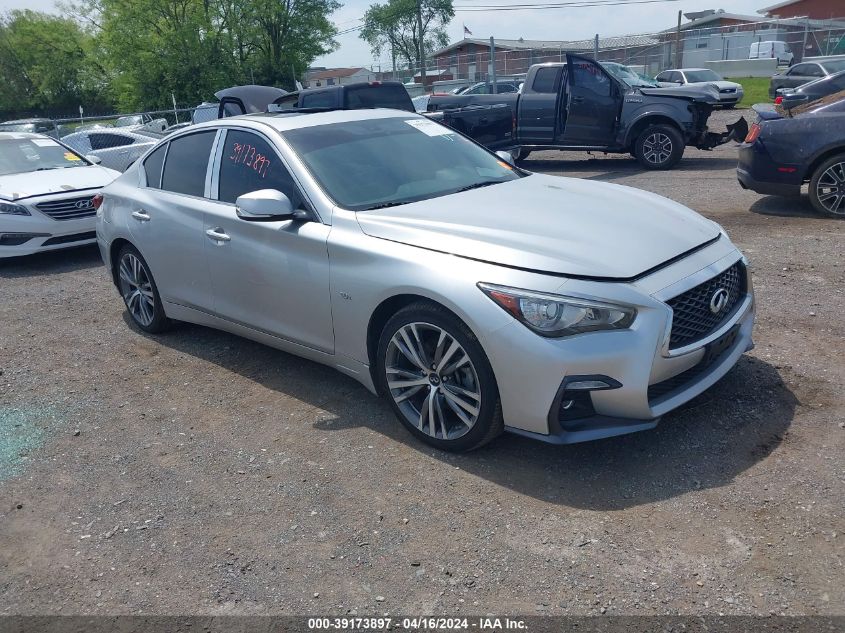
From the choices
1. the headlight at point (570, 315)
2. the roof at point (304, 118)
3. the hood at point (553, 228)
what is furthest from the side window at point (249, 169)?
the headlight at point (570, 315)

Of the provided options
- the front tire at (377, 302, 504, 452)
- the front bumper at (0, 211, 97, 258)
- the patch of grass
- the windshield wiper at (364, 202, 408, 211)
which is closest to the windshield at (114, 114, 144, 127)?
the front bumper at (0, 211, 97, 258)

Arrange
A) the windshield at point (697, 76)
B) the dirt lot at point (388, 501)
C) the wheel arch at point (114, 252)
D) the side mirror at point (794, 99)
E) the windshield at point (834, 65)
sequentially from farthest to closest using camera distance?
the windshield at point (697, 76)
the windshield at point (834, 65)
the side mirror at point (794, 99)
the wheel arch at point (114, 252)
the dirt lot at point (388, 501)

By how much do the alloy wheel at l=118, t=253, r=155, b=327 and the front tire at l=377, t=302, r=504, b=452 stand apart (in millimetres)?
2700

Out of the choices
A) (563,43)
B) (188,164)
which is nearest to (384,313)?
(188,164)

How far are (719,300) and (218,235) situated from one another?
307 centimetres

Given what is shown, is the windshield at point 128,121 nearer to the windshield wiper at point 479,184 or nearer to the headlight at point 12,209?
the headlight at point 12,209

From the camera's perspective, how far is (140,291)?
19.8ft

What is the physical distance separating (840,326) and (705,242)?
6.09 ft

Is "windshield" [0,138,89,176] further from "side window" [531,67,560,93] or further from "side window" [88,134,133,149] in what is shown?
"side window" [531,67,560,93]

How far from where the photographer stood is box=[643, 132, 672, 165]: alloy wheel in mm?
12891

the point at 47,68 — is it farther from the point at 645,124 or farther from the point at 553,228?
the point at 553,228

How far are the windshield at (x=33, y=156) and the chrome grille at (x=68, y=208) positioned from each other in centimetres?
119

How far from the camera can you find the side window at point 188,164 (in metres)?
5.27

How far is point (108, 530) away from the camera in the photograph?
3553mm
